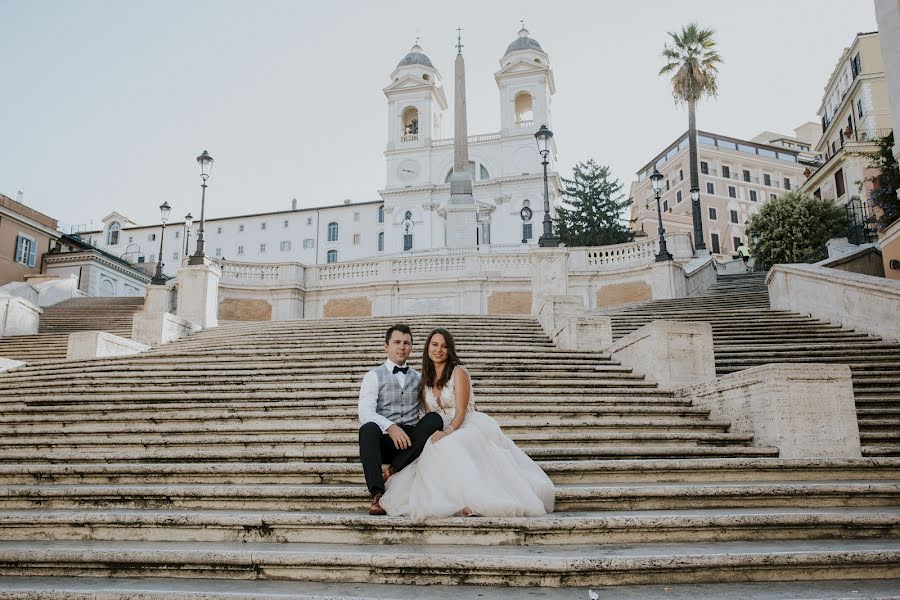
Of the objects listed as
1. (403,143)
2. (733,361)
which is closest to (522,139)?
(403,143)

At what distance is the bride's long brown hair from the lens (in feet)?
17.4

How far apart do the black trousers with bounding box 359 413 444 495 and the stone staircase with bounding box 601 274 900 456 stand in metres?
4.20

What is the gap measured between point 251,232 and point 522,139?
117ft

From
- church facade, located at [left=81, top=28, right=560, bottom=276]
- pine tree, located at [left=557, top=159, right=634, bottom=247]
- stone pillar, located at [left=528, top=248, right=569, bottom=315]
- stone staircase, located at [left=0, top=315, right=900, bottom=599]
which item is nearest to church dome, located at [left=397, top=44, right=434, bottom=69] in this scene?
church facade, located at [left=81, top=28, right=560, bottom=276]

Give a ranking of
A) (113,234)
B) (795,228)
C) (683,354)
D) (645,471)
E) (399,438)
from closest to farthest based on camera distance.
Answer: (399,438), (645,471), (683,354), (795,228), (113,234)

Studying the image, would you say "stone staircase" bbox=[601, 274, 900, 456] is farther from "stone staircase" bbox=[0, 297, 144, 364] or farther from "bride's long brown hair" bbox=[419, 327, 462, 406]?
"stone staircase" bbox=[0, 297, 144, 364]

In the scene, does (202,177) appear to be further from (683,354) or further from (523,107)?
(523,107)

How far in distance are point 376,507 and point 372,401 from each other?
2.85 feet

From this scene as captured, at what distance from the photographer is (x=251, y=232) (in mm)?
78688

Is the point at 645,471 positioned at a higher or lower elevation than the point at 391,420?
lower

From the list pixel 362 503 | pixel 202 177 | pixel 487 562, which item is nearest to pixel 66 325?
pixel 202 177

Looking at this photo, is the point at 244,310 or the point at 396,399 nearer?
the point at 396,399

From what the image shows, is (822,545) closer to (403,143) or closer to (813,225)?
(813,225)

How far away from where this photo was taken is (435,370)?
5.41 metres
